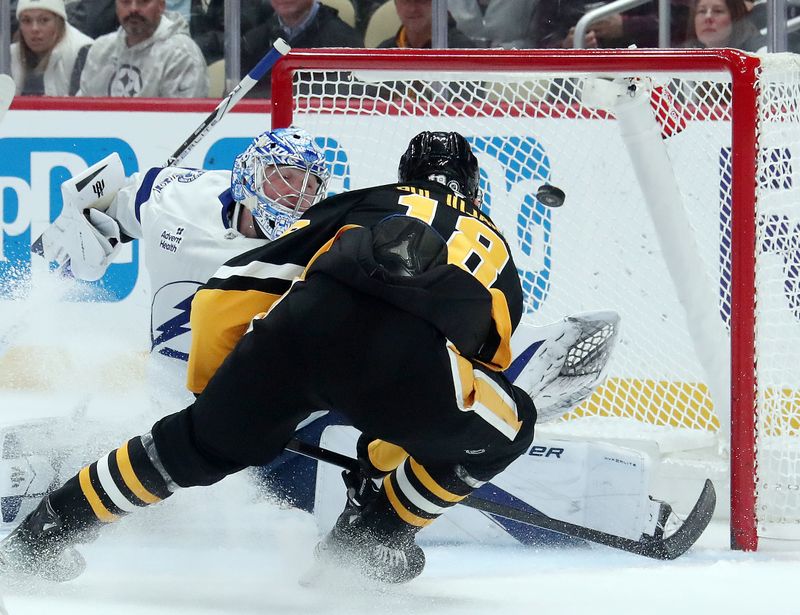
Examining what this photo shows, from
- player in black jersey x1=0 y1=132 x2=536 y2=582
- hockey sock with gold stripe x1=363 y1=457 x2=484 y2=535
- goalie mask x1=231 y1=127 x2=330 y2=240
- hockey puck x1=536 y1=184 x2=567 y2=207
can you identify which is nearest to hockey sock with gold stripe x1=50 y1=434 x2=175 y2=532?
player in black jersey x1=0 y1=132 x2=536 y2=582

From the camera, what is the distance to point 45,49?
4.50 metres

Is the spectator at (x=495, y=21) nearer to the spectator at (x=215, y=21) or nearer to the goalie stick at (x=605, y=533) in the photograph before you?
the spectator at (x=215, y=21)

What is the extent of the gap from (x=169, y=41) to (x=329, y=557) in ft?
8.63

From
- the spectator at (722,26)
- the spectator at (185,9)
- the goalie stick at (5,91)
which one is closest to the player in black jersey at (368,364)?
the goalie stick at (5,91)

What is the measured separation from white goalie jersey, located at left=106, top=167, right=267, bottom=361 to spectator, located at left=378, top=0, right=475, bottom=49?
157 centimetres

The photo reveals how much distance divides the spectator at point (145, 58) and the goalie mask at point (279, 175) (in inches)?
74.8

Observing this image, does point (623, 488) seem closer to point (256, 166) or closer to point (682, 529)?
point (682, 529)

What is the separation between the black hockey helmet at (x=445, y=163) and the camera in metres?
2.25

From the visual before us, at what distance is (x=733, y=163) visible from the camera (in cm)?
265

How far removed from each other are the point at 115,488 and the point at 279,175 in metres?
0.76

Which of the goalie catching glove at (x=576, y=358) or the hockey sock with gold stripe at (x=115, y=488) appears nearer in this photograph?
the hockey sock with gold stripe at (x=115, y=488)

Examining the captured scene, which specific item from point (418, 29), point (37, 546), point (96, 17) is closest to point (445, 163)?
point (37, 546)

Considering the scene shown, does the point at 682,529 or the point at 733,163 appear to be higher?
the point at 733,163

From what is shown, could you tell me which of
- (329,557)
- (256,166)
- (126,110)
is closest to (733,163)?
(256,166)
